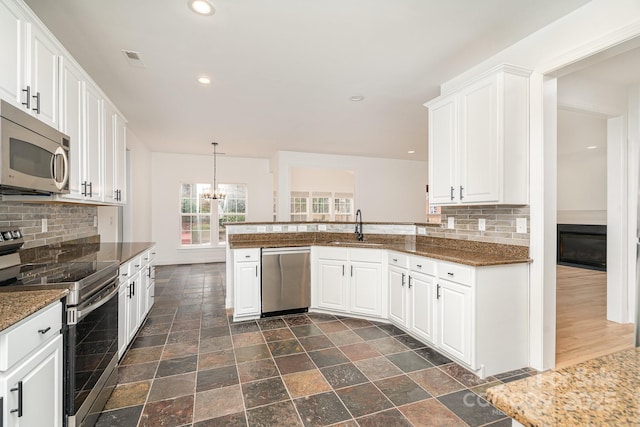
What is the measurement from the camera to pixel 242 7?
2.00 metres

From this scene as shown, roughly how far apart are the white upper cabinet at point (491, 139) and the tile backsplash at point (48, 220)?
3563mm

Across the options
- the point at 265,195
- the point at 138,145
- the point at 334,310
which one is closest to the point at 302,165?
the point at 265,195

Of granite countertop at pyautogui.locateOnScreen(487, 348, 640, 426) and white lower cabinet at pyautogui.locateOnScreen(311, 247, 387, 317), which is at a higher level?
granite countertop at pyautogui.locateOnScreen(487, 348, 640, 426)

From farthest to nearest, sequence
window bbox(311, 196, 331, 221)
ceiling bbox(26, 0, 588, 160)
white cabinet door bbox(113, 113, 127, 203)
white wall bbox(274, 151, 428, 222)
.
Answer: window bbox(311, 196, 331, 221) < white wall bbox(274, 151, 428, 222) < white cabinet door bbox(113, 113, 127, 203) < ceiling bbox(26, 0, 588, 160)

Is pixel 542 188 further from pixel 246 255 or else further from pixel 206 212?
pixel 206 212

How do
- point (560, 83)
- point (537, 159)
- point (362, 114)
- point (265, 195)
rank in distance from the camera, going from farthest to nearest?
point (265, 195)
point (362, 114)
point (560, 83)
point (537, 159)

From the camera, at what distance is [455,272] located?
2.43m

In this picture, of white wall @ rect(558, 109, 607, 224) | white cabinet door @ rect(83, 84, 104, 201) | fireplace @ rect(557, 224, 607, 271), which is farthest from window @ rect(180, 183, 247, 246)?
fireplace @ rect(557, 224, 607, 271)

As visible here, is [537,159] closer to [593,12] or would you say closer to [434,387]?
[593,12]

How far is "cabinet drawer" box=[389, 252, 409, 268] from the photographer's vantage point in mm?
3027

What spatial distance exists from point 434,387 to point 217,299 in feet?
10.5

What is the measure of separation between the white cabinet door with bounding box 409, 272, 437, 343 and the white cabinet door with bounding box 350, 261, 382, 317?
51 cm

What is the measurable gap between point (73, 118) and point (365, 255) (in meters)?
2.94

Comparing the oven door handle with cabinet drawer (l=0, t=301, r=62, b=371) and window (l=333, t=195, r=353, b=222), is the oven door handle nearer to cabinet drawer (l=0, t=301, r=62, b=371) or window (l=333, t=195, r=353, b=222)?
cabinet drawer (l=0, t=301, r=62, b=371)
